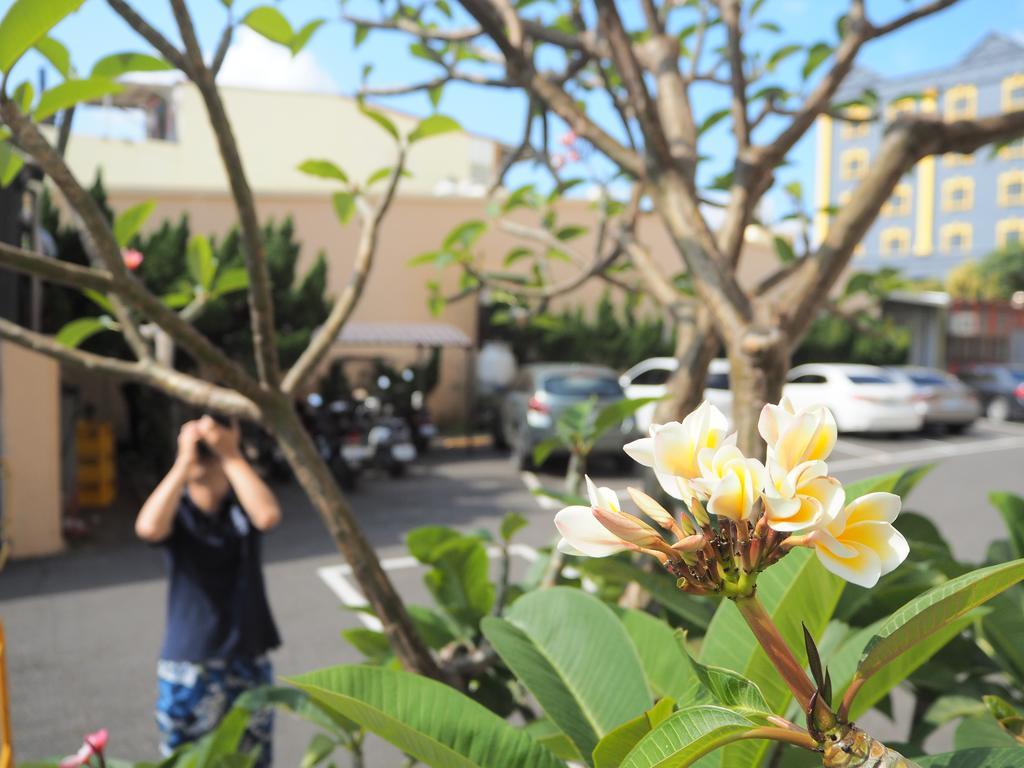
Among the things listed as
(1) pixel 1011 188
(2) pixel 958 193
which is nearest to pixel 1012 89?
(1) pixel 1011 188

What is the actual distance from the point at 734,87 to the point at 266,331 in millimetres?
1465

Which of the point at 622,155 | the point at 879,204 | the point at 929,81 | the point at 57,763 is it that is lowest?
the point at 57,763

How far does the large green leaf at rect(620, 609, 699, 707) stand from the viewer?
3.46 feet

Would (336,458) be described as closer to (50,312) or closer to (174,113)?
(50,312)

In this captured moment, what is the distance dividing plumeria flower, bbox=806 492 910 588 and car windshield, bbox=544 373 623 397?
1076 cm

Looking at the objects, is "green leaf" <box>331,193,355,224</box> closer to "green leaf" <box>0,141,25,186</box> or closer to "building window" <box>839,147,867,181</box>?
"green leaf" <box>0,141,25,186</box>

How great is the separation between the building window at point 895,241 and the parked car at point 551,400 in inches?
1629

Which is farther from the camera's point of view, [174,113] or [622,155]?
[174,113]

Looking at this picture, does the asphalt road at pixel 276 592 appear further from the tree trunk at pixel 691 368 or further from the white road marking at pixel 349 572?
the tree trunk at pixel 691 368

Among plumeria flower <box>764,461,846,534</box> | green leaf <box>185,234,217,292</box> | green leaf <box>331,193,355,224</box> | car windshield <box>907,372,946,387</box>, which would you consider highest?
green leaf <box>331,193,355,224</box>

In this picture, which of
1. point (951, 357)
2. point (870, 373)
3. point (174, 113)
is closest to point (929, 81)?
point (951, 357)

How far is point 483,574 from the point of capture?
162 cm

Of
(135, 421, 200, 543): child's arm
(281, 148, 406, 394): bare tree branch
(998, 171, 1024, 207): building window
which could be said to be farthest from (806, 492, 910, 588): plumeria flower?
(998, 171, 1024, 207): building window

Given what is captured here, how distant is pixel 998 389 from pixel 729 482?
21262mm
